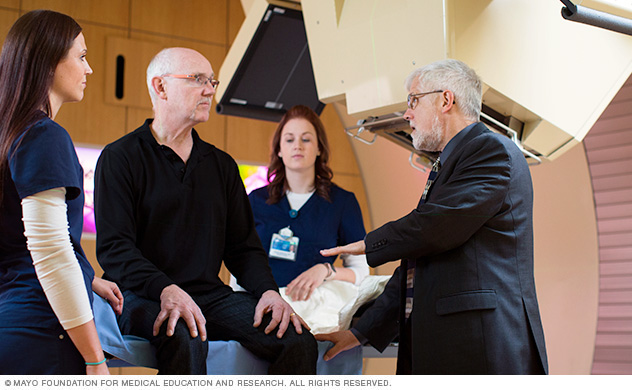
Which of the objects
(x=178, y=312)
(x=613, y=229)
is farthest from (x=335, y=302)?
(x=613, y=229)

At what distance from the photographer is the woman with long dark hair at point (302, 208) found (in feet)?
9.34

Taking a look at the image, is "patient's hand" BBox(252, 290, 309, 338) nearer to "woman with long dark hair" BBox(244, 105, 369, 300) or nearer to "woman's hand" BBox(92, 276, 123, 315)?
"woman's hand" BBox(92, 276, 123, 315)

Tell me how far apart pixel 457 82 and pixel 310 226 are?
113 cm

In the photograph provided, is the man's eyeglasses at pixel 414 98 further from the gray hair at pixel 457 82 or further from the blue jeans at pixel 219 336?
the blue jeans at pixel 219 336

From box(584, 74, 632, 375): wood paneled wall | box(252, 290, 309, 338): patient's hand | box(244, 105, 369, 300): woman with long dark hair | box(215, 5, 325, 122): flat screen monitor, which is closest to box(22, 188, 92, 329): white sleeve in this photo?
box(252, 290, 309, 338): patient's hand

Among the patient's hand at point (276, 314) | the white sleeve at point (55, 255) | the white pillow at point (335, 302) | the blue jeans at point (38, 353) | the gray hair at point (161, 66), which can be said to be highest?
the gray hair at point (161, 66)

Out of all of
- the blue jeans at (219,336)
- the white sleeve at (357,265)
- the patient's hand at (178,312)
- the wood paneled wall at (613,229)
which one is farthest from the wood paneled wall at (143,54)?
the wood paneled wall at (613,229)

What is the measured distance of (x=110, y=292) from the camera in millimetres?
1792

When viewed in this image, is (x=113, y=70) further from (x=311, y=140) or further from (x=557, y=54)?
(x=557, y=54)

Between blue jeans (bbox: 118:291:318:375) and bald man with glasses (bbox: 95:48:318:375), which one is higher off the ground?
bald man with glasses (bbox: 95:48:318:375)

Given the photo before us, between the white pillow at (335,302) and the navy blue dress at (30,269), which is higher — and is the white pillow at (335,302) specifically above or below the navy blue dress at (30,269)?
below

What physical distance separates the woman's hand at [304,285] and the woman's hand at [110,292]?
0.77m

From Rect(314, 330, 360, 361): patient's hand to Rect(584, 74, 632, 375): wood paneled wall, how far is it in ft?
5.56

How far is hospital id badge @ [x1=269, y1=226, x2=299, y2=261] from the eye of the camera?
2838mm
